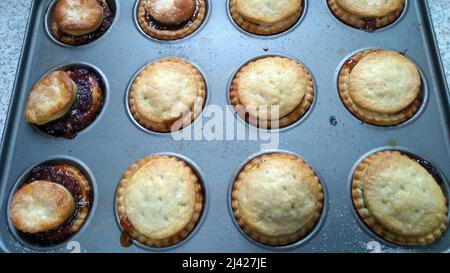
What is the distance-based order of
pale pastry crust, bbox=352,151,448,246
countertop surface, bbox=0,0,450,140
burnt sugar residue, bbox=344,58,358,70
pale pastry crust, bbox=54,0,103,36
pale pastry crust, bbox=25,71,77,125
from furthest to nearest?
countertop surface, bbox=0,0,450,140
pale pastry crust, bbox=54,0,103,36
burnt sugar residue, bbox=344,58,358,70
pale pastry crust, bbox=25,71,77,125
pale pastry crust, bbox=352,151,448,246

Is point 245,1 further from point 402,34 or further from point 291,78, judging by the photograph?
point 402,34

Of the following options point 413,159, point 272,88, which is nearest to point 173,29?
point 272,88

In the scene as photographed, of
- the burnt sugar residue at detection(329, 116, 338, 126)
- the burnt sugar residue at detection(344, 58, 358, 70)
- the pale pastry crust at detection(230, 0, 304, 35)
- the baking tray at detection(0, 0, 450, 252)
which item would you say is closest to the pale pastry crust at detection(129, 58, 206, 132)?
the baking tray at detection(0, 0, 450, 252)

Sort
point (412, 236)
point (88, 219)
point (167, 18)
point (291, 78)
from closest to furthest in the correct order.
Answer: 1. point (412, 236)
2. point (88, 219)
3. point (291, 78)
4. point (167, 18)

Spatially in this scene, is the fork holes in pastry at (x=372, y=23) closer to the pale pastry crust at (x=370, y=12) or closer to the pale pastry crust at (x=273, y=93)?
the pale pastry crust at (x=370, y=12)

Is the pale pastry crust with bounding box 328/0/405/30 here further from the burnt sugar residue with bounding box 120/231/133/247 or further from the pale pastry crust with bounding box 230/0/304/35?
the burnt sugar residue with bounding box 120/231/133/247

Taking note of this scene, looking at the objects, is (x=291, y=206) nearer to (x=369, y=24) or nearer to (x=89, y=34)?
(x=369, y=24)
